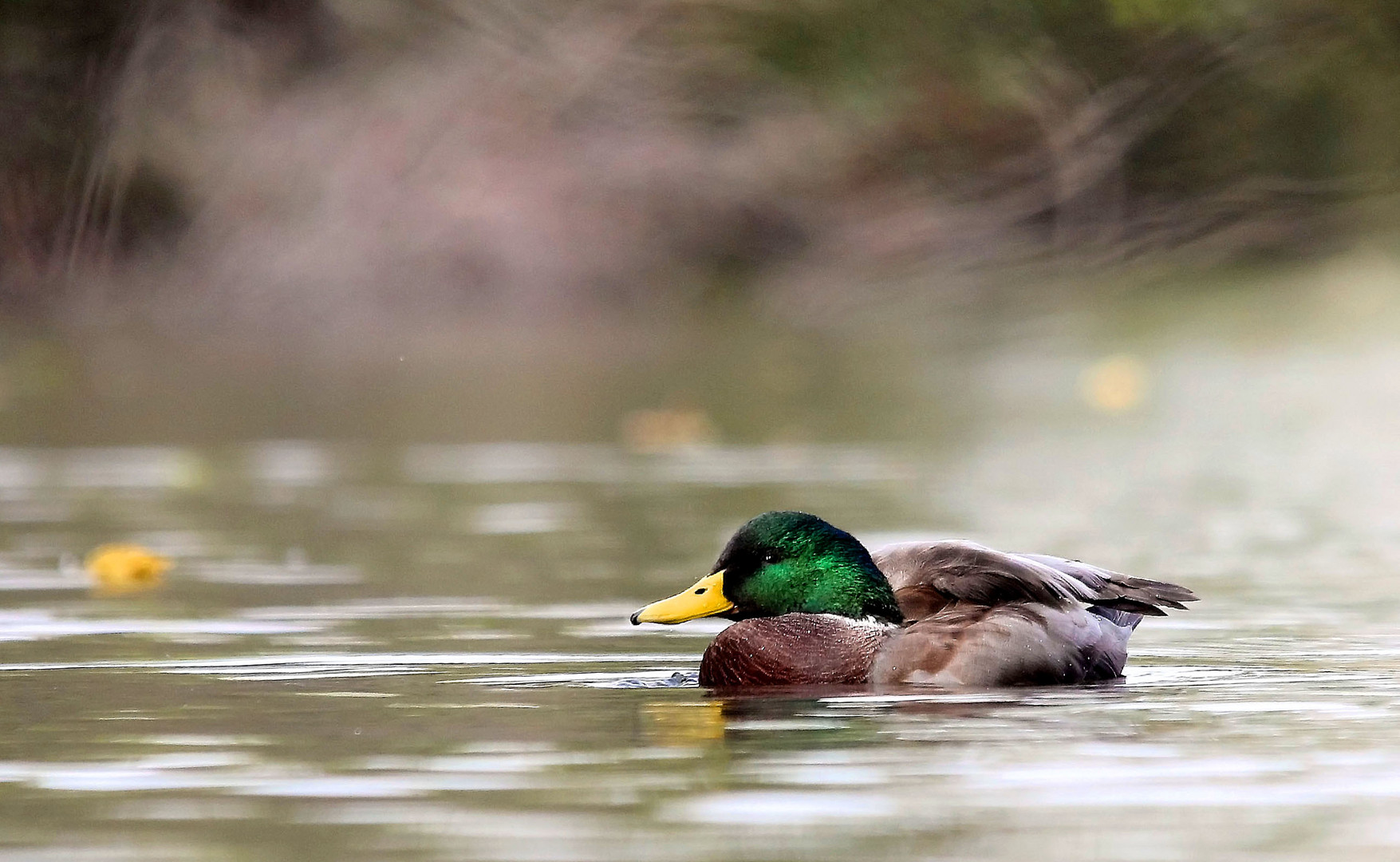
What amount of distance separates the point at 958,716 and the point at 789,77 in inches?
188

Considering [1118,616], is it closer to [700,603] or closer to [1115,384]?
[700,603]

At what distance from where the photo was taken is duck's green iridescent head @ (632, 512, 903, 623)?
6820 millimetres

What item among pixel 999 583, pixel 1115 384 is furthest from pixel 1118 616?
pixel 1115 384

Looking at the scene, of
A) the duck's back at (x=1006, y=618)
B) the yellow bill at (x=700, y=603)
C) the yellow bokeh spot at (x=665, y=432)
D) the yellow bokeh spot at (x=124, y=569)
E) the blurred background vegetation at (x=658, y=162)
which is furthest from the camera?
the yellow bokeh spot at (x=665, y=432)

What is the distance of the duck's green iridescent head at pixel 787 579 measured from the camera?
6820 mm

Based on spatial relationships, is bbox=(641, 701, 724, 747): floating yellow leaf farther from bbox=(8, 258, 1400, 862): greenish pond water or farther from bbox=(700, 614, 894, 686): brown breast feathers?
bbox=(700, 614, 894, 686): brown breast feathers

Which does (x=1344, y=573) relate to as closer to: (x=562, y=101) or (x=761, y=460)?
(x=562, y=101)

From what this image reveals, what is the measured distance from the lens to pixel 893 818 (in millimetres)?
4680

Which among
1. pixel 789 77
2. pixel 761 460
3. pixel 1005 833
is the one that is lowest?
pixel 1005 833

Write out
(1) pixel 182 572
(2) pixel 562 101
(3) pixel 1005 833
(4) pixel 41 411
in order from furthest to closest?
(4) pixel 41 411 → (2) pixel 562 101 → (1) pixel 182 572 → (3) pixel 1005 833

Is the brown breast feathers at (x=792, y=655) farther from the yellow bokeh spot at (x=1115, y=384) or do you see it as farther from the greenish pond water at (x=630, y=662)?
the yellow bokeh spot at (x=1115, y=384)

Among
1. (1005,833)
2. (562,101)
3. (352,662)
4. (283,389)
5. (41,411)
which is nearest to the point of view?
(1005,833)

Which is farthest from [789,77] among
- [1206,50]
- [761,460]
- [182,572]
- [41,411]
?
[41,411]

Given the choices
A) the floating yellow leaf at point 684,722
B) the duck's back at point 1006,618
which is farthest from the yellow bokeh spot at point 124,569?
the floating yellow leaf at point 684,722
